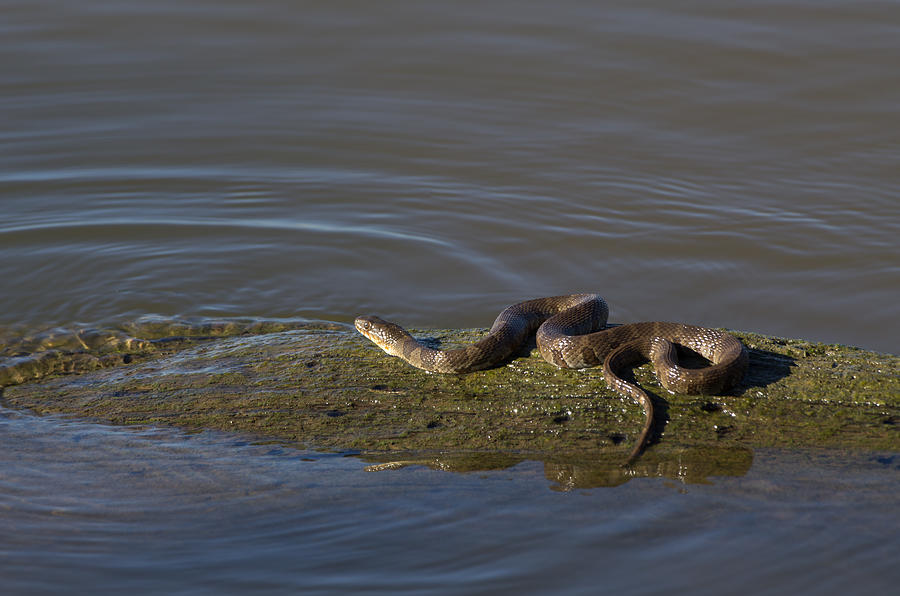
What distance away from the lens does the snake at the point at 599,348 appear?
443 cm

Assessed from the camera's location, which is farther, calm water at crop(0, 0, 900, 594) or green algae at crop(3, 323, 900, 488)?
green algae at crop(3, 323, 900, 488)

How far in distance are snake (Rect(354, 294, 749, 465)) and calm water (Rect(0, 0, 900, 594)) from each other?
1.55ft

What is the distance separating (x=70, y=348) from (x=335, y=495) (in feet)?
10.4

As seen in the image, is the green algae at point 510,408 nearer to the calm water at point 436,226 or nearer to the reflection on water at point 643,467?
the reflection on water at point 643,467

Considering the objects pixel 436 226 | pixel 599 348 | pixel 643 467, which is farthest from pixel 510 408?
pixel 436 226

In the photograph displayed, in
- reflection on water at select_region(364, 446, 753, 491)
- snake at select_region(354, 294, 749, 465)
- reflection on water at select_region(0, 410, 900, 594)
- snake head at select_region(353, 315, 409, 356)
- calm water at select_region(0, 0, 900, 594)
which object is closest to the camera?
reflection on water at select_region(0, 410, 900, 594)

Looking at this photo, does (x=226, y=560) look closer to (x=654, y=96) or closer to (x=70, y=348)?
(x=70, y=348)

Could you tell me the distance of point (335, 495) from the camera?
433cm

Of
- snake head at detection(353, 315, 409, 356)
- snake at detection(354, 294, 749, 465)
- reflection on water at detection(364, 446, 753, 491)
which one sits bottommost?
reflection on water at detection(364, 446, 753, 491)

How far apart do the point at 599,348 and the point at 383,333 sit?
140 centimetres

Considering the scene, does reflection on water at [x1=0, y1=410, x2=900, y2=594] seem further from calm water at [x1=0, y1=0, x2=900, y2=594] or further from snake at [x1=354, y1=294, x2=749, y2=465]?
snake at [x1=354, y1=294, x2=749, y2=465]

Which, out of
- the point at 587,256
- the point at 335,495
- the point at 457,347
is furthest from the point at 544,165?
the point at 335,495

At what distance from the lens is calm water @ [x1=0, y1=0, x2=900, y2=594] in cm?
396

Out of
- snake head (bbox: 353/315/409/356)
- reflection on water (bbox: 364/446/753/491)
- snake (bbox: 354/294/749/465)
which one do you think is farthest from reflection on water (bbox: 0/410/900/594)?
snake head (bbox: 353/315/409/356)
